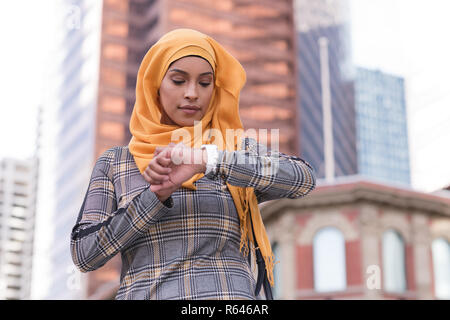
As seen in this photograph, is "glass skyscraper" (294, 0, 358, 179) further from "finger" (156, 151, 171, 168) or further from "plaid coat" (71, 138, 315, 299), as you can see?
"finger" (156, 151, 171, 168)

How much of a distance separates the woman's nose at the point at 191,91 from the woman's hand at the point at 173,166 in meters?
0.37

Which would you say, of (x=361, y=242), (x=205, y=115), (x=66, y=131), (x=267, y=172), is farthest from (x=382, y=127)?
(x=267, y=172)

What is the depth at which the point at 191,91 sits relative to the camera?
96.7 inches

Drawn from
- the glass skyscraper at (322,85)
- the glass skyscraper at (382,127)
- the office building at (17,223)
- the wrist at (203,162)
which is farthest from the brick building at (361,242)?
the glass skyscraper at (382,127)

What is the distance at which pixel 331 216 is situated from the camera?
982 inches

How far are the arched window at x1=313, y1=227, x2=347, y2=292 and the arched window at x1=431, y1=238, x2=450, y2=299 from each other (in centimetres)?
363

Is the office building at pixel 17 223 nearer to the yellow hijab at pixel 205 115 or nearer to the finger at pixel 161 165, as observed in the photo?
the yellow hijab at pixel 205 115

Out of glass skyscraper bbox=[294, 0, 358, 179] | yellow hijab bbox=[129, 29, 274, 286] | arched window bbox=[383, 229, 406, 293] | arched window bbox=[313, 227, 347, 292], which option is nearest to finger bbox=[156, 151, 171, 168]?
yellow hijab bbox=[129, 29, 274, 286]

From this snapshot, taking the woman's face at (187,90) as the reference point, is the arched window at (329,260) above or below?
above

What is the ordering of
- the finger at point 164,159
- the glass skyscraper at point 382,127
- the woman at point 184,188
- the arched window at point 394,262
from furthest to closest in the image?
the glass skyscraper at point 382,127 < the arched window at point 394,262 < the woman at point 184,188 < the finger at point 164,159

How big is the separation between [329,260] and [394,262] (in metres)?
2.36

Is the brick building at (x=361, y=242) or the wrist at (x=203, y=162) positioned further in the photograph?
the brick building at (x=361, y=242)

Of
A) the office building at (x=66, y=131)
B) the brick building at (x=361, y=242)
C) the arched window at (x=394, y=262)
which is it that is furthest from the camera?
the office building at (x=66, y=131)

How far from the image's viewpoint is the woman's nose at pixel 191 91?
2.46 metres
